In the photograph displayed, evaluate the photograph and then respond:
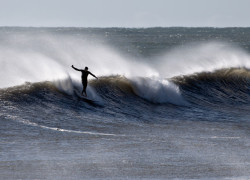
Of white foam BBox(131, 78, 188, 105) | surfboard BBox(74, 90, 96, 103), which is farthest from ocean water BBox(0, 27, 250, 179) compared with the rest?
surfboard BBox(74, 90, 96, 103)

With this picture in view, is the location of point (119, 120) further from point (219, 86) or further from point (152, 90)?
point (219, 86)

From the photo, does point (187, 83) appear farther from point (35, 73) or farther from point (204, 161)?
point (204, 161)

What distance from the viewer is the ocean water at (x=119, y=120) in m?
11.2

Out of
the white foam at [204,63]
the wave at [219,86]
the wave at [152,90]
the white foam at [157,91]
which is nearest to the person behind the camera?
the wave at [152,90]

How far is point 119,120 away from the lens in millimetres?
17062

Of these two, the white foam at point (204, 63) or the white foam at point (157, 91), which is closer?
the white foam at point (157, 91)

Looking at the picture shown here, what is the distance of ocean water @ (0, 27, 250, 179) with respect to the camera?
11.2 m

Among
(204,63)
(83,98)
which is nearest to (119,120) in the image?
(83,98)

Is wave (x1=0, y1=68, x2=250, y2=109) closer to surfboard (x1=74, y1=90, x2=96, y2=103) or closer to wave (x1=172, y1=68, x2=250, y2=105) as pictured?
wave (x1=172, y1=68, x2=250, y2=105)

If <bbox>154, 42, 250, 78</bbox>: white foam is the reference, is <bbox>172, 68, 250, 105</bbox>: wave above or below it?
below

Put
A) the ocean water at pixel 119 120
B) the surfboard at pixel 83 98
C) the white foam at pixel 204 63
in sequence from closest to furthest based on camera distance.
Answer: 1. the ocean water at pixel 119 120
2. the surfboard at pixel 83 98
3. the white foam at pixel 204 63

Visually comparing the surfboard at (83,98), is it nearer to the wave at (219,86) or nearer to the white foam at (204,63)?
the wave at (219,86)

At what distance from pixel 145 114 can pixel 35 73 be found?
5.04 meters

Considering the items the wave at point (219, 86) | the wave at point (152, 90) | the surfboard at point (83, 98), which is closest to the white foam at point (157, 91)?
the wave at point (152, 90)
